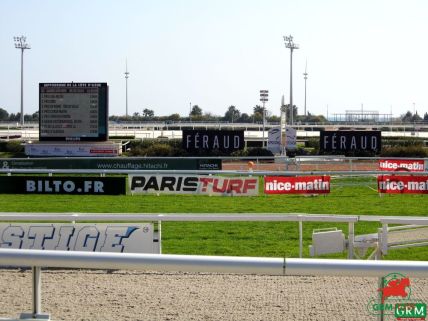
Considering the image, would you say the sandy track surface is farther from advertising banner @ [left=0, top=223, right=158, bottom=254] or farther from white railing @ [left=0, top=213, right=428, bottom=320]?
advertising banner @ [left=0, top=223, right=158, bottom=254]

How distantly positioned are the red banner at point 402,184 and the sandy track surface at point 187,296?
47.1 feet

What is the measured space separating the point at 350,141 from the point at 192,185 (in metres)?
13.9

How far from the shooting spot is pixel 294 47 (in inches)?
2382

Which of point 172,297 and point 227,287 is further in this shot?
point 227,287

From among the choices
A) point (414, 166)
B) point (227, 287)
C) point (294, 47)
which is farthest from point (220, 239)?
point (294, 47)

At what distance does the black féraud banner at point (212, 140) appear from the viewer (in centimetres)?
3272

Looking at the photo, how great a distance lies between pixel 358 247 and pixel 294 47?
52.3 m

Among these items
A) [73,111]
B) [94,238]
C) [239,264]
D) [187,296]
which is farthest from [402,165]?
[239,264]

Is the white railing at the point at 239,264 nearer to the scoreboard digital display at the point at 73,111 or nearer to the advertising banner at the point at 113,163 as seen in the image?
the advertising banner at the point at 113,163

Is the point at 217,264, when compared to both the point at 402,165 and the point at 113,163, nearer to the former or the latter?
the point at 402,165

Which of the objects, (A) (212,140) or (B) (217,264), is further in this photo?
(A) (212,140)

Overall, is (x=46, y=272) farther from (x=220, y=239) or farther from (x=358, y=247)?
(x=220, y=239)

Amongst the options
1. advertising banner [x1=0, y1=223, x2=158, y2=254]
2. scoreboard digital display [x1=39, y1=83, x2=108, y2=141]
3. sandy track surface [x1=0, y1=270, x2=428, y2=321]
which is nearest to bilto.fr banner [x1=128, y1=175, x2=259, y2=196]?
scoreboard digital display [x1=39, y1=83, x2=108, y2=141]

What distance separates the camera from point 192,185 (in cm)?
2081
